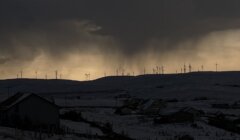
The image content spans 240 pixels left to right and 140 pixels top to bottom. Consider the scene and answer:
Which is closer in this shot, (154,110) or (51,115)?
(51,115)

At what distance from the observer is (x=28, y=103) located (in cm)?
5425

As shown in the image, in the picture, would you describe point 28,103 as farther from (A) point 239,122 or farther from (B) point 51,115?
(A) point 239,122

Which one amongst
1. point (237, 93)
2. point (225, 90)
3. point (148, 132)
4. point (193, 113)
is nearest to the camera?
point (148, 132)

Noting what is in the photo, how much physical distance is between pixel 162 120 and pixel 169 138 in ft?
67.5

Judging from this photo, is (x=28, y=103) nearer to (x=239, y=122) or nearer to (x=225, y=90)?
(x=239, y=122)

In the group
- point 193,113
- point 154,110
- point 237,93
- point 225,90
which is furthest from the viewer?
point 225,90

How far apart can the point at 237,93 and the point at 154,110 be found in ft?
302

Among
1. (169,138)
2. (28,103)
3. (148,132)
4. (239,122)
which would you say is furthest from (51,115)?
(239,122)

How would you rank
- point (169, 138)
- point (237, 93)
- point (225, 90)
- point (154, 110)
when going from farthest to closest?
point (225, 90)
point (237, 93)
point (154, 110)
point (169, 138)

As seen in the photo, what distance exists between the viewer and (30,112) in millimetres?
54188

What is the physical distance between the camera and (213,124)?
65.6m

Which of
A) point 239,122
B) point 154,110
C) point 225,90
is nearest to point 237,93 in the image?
point 225,90

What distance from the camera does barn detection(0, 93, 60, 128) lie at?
5344 cm

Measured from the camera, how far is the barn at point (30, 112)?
5344 cm
